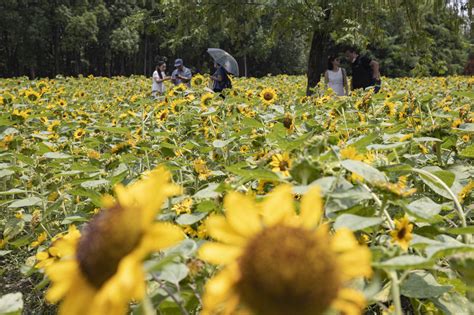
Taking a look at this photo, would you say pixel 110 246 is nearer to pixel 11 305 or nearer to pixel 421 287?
pixel 11 305

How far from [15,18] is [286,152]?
23835 millimetres

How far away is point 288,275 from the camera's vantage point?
36 centimetres

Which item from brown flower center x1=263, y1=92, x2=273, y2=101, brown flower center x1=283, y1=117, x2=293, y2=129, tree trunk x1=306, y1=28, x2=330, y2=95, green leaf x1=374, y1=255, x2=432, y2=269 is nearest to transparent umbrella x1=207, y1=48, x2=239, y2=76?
tree trunk x1=306, y1=28, x2=330, y2=95

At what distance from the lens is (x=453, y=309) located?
70 cm

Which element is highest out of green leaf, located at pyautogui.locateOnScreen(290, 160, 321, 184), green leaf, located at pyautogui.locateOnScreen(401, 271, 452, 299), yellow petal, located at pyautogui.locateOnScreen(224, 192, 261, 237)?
yellow petal, located at pyautogui.locateOnScreen(224, 192, 261, 237)

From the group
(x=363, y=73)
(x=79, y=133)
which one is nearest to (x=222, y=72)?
(x=363, y=73)

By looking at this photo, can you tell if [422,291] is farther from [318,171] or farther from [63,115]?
[63,115]

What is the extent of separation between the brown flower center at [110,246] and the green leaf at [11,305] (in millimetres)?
199

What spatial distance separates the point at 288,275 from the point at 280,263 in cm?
1

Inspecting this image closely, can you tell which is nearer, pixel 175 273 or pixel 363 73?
pixel 175 273

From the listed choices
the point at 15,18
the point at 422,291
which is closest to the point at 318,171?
the point at 422,291

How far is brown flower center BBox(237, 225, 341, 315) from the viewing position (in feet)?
1.18

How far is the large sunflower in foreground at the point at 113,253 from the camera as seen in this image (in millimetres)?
393

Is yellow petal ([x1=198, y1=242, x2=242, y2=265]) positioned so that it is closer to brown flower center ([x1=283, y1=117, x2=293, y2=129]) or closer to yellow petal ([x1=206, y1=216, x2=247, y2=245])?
yellow petal ([x1=206, y1=216, x2=247, y2=245])
